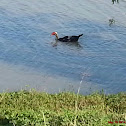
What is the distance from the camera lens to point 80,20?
24016mm

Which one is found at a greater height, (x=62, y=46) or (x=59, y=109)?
(x=62, y=46)

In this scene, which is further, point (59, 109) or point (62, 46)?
point (62, 46)

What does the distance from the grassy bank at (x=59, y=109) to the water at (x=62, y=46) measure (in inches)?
113

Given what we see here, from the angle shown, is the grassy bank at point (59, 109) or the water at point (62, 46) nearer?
the grassy bank at point (59, 109)

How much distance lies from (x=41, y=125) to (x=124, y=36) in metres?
13.3

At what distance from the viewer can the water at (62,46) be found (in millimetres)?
16500

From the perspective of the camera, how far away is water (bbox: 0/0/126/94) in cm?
1650

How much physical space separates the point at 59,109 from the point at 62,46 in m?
10.4

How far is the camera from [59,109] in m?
11.3

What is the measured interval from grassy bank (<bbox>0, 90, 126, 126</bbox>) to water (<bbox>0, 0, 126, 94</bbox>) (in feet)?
9.46

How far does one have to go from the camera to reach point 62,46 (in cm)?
2152

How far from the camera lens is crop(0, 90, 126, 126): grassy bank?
32.3 feet

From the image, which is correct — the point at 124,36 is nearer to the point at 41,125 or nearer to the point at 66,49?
the point at 66,49

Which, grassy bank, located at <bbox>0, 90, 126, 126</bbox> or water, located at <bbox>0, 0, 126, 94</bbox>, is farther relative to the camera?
water, located at <bbox>0, 0, 126, 94</bbox>
